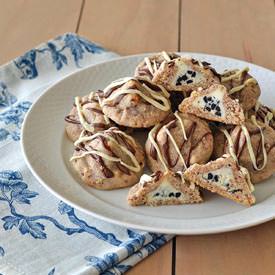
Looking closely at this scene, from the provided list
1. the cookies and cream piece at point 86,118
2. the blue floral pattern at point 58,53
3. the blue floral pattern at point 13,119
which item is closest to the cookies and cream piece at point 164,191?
the cookies and cream piece at point 86,118

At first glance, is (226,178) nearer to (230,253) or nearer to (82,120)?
(230,253)

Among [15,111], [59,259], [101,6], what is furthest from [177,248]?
[101,6]

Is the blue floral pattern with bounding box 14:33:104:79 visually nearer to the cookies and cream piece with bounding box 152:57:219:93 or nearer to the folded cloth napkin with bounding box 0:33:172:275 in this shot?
the folded cloth napkin with bounding box 0:33:172:275

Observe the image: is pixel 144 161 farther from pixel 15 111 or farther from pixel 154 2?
pixel 154 2

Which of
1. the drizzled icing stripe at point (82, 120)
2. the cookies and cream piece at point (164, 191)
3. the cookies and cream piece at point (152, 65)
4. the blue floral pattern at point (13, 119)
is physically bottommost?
the blue floral pattern at point (13, 119)

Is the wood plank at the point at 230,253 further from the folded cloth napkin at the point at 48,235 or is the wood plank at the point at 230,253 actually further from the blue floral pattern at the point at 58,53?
the blue floral pattern at the point at 58,53

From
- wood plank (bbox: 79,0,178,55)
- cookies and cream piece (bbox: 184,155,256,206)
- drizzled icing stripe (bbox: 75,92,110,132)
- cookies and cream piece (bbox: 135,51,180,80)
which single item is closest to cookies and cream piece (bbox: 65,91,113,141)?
drizzled icing stripe (bbox: 75,92,110,132)
